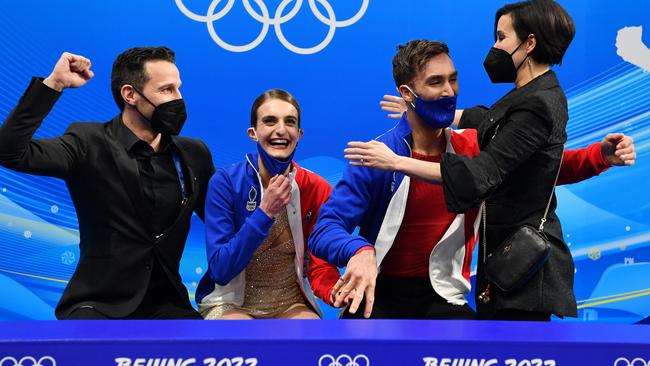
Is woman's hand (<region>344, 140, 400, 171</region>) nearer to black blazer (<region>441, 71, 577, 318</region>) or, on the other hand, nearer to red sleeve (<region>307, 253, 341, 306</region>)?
black blazer (<region>441, 71, 577, 318</region>)

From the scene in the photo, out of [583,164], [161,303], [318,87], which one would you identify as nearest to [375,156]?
[583,164]

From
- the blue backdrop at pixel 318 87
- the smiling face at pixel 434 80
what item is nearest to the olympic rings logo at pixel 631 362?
the smiling face at pixel 434 80

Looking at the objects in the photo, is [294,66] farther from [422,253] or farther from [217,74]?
[422,253]

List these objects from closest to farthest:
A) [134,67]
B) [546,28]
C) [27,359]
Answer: [27,359]
[546,28]
[134,67]

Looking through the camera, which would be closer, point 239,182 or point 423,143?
point 423,143

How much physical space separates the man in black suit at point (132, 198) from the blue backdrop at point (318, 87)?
5.41ft

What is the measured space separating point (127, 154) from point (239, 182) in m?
0.54

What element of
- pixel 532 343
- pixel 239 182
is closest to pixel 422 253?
pixel 239 182

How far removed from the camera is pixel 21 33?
5246 mm

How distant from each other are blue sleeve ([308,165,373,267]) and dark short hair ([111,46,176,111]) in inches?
46.1

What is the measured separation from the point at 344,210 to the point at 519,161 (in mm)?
756

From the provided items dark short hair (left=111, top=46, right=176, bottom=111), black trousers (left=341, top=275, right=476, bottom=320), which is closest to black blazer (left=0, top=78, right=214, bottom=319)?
dark short hair (left=111, top=46, right=176, bottom=111)

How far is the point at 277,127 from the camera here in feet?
11.8

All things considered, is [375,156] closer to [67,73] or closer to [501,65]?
[501,65]
